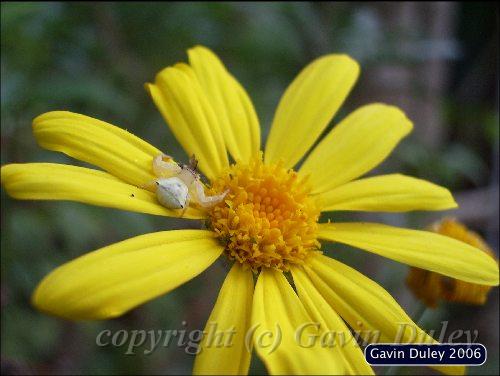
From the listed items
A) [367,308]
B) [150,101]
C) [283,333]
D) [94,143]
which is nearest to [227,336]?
[283,333]

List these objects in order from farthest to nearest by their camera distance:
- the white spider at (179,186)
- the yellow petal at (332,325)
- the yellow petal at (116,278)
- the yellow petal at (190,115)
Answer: the yellow petal at (190,115) → the white spider at (179,186) → the yellow petal at (332,325) → the yellow petal at (116,278)

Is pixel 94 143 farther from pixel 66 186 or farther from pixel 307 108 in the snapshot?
pixel 307 108

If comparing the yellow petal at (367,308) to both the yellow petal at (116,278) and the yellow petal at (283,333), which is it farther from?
the yellow petal at (116,278)

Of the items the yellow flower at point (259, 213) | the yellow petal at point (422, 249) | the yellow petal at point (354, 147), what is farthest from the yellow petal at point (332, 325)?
the yellow petal at point (354, 147)

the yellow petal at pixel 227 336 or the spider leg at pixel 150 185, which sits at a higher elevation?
the spider leg at pixel 150 185

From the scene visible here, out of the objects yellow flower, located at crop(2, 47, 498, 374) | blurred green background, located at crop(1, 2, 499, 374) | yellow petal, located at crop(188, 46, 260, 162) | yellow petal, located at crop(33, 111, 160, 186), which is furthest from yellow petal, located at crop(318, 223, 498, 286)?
yellow petal, located at crop(33, 111, 160, 186)

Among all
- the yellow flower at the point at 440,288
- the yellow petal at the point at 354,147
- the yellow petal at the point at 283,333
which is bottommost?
the yellow flower at the point at 440,288

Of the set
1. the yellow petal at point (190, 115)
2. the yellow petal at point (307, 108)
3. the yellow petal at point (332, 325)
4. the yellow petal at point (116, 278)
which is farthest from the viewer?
the yellow petal at point (307, 108)
